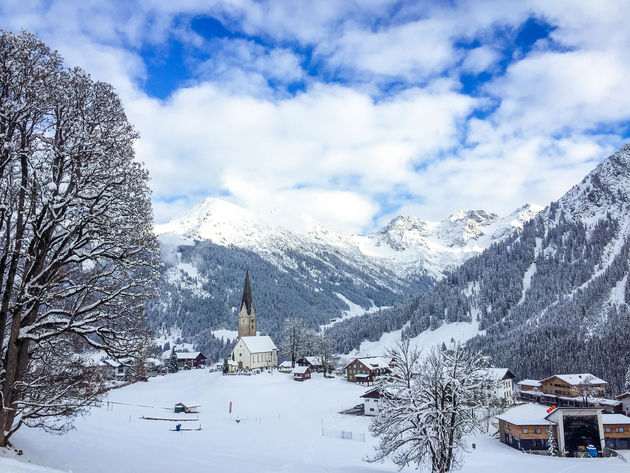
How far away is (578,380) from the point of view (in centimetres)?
8888

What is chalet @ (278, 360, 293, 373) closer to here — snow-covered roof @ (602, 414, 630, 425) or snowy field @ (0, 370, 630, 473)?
snowy field @ (0, 370, 630, 473)

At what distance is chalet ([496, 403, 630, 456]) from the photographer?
5469 centimetres

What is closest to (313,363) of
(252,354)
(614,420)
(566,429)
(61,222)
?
(252,354)

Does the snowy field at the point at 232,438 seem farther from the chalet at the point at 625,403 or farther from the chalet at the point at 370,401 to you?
the chalet at the point at 625,403

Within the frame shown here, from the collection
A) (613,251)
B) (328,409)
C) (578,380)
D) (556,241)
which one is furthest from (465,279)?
(328,409)

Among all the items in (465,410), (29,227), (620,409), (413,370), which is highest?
(29,227)

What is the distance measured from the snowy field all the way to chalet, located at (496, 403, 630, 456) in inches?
101

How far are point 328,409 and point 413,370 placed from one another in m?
46.6

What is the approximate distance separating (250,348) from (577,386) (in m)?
72.3

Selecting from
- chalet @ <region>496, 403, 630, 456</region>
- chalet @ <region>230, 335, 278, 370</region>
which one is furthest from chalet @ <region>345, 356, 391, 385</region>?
chalet @ <region>496, 403, 630, 456</region>

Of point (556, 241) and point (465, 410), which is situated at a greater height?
point (556, 241)

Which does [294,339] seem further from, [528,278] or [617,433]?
[528,278]

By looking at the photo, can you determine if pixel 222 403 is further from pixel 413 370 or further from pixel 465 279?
pixel 465 279

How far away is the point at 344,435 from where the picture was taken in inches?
1973
